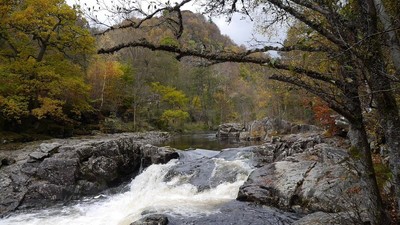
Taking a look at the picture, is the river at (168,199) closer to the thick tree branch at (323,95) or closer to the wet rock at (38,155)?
the wet rock at (38,155)

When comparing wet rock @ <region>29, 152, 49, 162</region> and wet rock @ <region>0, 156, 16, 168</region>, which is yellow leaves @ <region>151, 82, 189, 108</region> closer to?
wet rock @ <region>29, 152, 49, 162</region>

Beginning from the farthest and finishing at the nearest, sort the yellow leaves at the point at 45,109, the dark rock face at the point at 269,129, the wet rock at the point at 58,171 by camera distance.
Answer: the dark rock face at the point at 269,129 < the yellow leaves at the point at 45,109 < the wet rock at the point at 58,171

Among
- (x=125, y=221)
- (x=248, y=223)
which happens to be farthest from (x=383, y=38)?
(x=125, y=221)

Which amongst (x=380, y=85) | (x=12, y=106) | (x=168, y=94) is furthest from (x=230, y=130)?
(x=380, y=85)

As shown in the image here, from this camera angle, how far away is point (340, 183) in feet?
27.3

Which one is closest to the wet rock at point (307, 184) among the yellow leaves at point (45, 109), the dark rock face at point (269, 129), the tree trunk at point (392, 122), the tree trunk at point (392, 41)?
the tree trunk at point (392, 122)

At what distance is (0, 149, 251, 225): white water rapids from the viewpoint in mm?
9023

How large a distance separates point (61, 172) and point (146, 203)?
366cm

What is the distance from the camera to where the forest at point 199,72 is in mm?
3641

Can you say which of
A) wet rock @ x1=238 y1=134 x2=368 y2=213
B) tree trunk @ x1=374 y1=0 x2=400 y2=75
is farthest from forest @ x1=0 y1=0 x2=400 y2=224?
wet rock @ x1=238 y1=134 x2=368 y2=213

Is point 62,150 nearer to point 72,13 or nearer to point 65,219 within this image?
point 65,219

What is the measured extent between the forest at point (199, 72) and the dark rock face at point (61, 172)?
188 inches

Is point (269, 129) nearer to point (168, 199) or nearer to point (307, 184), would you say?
point (168, 199)

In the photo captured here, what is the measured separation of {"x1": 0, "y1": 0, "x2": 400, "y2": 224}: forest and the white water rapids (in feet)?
13.7
